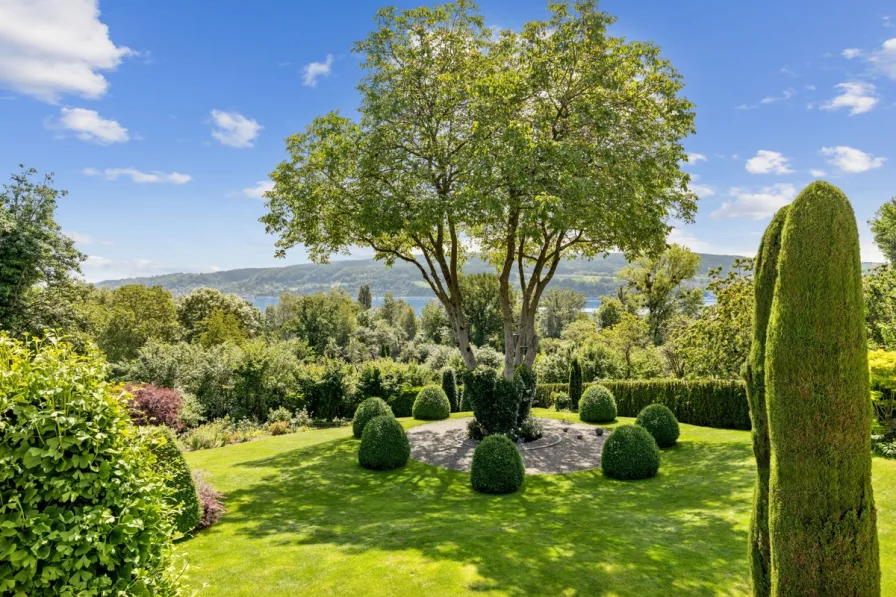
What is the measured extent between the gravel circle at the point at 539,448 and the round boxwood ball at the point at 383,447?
1.25 m

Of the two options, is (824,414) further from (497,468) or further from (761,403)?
(497,468)

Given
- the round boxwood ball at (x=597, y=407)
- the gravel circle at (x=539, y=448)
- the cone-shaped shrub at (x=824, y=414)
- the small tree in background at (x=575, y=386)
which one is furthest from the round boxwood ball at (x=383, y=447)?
the small tree in background at (x=575, y=386)

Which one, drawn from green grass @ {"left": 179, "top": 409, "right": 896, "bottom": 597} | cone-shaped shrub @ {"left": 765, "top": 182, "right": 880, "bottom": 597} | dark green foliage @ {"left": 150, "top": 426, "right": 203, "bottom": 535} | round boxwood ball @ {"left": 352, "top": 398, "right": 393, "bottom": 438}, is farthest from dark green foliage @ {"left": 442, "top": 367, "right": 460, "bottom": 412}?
cone-shaped shrub @ {"left": 765, "top": 182, "right": 880, "bottom": 597}

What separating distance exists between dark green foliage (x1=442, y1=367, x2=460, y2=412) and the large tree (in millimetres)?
12343

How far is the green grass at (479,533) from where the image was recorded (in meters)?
6.84

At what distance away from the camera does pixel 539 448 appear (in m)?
16.4

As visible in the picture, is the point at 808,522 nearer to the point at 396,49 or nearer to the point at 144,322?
the point at 396,49

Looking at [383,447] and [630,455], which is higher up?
[630,455]

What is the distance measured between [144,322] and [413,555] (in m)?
37.3

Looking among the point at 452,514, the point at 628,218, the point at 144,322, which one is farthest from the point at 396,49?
the point at 144,322

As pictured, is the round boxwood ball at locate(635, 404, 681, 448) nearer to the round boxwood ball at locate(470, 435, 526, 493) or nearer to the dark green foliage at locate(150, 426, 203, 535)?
the round boxwood ball at locate(470, 435, 526, 493)

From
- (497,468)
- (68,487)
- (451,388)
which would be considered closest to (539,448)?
(497,468)

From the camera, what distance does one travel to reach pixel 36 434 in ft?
11.9

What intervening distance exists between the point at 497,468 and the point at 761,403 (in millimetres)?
7769
